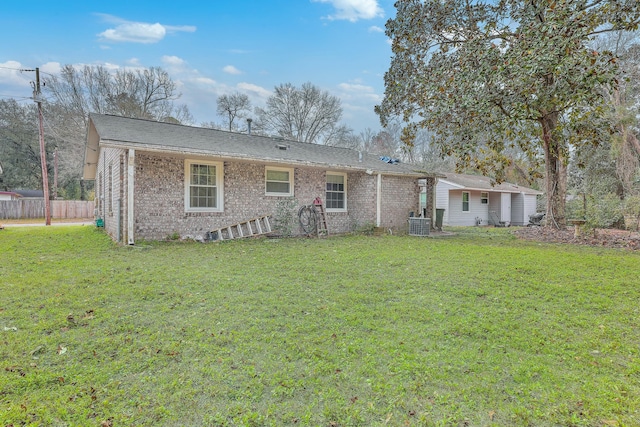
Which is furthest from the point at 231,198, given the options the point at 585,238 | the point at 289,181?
the point at 585,238

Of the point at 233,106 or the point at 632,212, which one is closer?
the point at 632,212

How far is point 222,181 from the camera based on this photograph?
1011 cm

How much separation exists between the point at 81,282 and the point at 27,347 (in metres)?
2.33

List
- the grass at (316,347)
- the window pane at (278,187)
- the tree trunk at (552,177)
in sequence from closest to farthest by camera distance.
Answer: the grass at (316,347) < the window pane at (278,187) < the tree trunk at (552,177)

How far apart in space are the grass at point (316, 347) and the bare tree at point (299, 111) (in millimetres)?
24628

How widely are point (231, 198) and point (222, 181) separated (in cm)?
58

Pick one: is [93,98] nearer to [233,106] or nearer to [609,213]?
[233,106]

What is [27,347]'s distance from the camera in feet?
9.17

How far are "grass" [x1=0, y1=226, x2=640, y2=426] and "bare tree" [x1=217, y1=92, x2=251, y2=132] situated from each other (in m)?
24.9

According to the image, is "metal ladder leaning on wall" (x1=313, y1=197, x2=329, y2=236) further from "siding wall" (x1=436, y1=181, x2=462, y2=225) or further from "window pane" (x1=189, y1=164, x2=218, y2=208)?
"siding wall" (x1=436, y1=181, x2=462, y2=225)

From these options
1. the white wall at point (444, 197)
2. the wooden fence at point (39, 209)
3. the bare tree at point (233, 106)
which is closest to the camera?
the white wall at point (444, 197)

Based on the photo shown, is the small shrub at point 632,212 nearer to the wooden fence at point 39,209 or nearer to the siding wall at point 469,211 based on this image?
the siding wall at point 469,211

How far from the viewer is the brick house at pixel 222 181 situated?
8820 mm

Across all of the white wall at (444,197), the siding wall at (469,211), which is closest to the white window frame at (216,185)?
the white wall at (444,197)
